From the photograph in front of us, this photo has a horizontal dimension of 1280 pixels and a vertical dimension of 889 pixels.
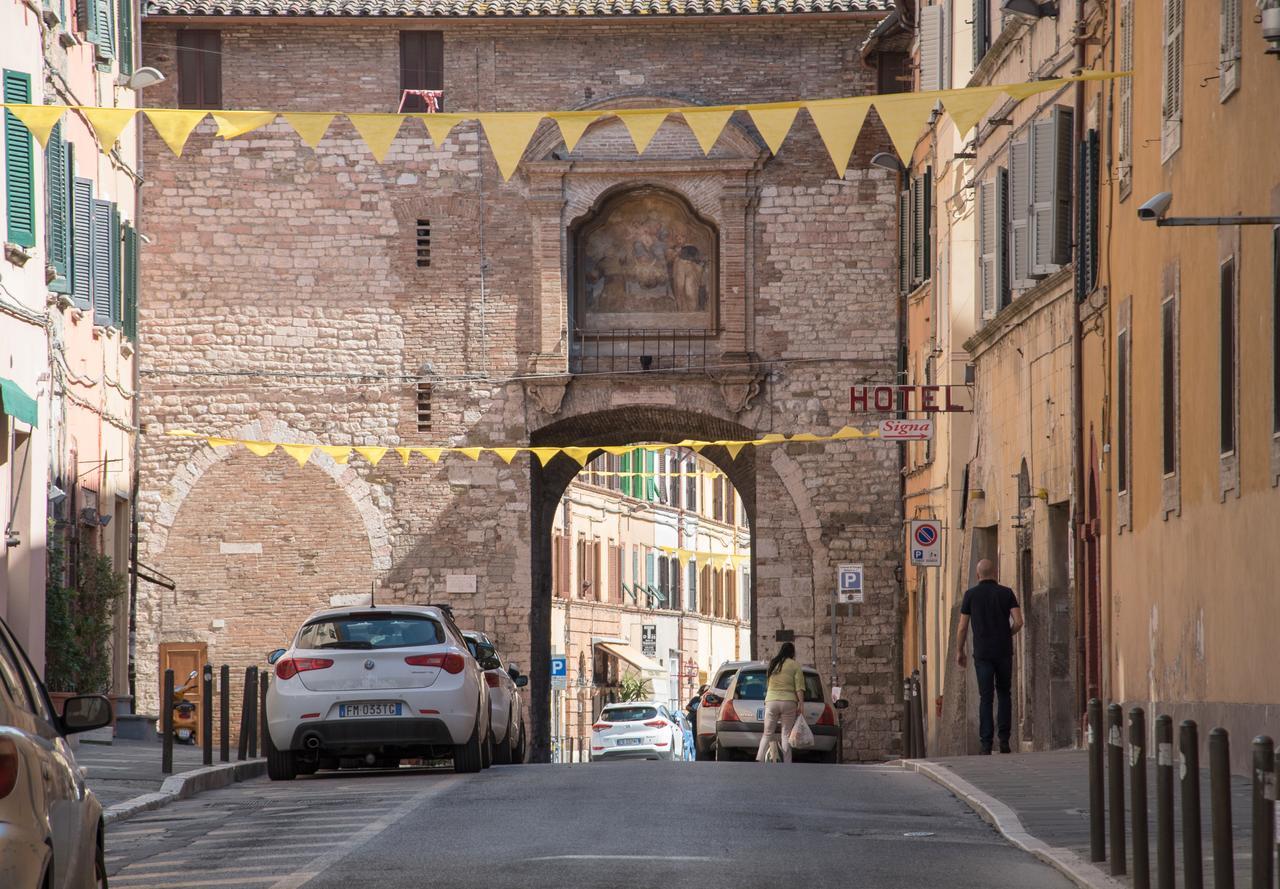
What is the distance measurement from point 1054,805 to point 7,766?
29.3 ft

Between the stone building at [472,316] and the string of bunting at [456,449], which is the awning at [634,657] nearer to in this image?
the string of bunting at [456,449]

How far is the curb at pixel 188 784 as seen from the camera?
48.0 feet

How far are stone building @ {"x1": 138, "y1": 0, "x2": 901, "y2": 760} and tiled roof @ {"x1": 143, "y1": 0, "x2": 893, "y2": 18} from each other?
0.09 metres

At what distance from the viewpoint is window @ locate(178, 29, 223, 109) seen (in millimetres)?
36531

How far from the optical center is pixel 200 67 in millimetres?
36594

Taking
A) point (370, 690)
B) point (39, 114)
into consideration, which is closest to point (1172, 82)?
point (370, 690)

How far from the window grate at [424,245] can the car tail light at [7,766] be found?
30.8 m

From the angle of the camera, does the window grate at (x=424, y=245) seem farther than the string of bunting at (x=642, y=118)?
Yes

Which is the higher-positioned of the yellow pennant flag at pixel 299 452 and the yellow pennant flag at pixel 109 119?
the yellow pennant flag at pixel 109 119

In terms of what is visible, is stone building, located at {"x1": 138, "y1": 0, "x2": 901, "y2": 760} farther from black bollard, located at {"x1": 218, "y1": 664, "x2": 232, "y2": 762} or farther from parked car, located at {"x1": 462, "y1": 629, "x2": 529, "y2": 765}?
black bollard, located at {"x1": 218, "y1": 664, "x2": 232, "y2": 762}

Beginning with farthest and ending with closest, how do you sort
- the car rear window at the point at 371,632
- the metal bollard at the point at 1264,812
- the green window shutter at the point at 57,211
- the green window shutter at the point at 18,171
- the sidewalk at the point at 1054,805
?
the green window shutter at the point at 57,211
the green window shutter at the point at 18,171
the car rear window at the point at 371,632
the sidewalk at the point at 1054,805
the metal bollard at the point at 1264,812

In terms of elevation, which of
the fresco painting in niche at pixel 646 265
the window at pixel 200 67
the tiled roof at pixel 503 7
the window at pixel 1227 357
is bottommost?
the window at pixel 1227 357

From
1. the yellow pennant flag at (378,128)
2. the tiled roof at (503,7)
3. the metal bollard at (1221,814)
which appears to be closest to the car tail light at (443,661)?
the yellow pennant flag at (378,128)

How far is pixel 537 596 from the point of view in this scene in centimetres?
3809
